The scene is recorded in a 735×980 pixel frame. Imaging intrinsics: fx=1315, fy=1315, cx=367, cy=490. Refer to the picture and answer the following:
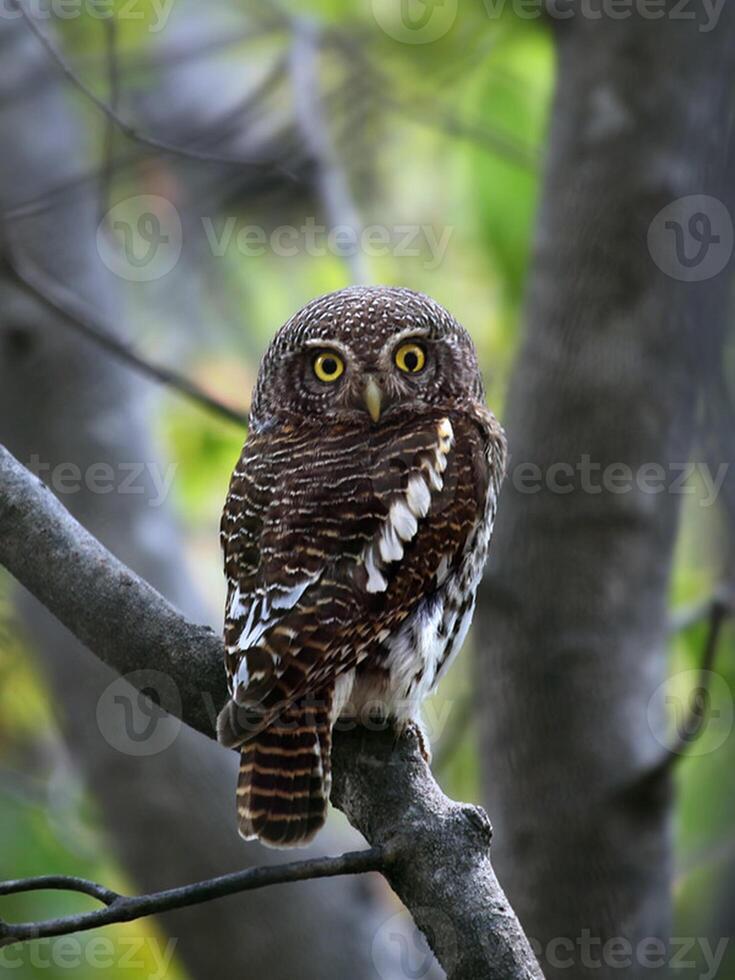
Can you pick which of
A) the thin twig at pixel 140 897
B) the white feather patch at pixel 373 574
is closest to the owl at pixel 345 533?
the white feather patch at pixel 373 574

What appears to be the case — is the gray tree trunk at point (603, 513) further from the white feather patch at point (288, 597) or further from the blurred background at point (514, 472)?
the white feather patch at point (288, 597)

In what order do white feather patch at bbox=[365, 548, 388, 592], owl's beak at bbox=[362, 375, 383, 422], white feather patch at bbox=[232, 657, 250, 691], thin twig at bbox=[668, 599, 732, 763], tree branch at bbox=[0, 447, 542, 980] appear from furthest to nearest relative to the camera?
thin twig at bbox=[668, 599, 732, 763]
owl's beak at bbox=[362, 375, 383, 422]
white feather patch at bbox=[365, 548, 388, 592]
white feather patch at bbox=[232, 657, 250, 691]
tree branch at bbox=[0, 447, 542, 980]

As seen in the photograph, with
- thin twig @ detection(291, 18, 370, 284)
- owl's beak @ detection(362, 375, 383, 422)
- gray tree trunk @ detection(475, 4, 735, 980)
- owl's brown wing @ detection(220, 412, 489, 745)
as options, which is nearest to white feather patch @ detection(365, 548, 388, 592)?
owl's brown wing @ detection(220, 412, 489, 745)

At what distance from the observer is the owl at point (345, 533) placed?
254cm

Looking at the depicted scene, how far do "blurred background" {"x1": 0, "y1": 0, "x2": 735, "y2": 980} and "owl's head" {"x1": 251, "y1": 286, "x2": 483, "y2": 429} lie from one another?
17.0 inches

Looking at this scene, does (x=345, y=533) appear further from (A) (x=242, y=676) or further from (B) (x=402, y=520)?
(A) (x=242, y=676)

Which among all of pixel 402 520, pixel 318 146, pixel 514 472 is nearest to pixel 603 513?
pixel 514 472

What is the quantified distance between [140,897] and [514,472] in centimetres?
227

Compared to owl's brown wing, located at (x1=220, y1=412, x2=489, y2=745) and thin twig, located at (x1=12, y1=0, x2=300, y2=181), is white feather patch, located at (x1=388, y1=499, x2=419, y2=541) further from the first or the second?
thin twig, located at (x1=12, y1=0, x2=300, y2=181)

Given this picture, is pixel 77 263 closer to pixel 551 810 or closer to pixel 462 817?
pixel 551 810

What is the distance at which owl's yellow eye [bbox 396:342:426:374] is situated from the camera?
3.19 m

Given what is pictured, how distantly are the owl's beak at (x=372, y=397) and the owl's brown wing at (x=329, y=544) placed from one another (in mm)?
43

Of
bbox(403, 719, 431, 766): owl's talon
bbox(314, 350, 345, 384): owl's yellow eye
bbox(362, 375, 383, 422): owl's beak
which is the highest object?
bbox(314, 350, 345, 384): owl's yellow eye

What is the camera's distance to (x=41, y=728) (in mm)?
7016
